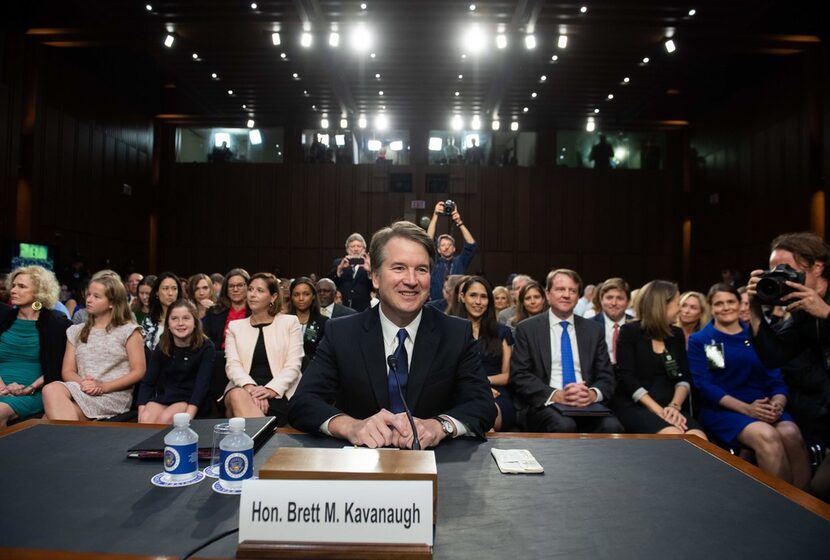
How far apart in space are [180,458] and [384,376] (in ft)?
2.21

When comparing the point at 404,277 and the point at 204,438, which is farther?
the point at 404,277

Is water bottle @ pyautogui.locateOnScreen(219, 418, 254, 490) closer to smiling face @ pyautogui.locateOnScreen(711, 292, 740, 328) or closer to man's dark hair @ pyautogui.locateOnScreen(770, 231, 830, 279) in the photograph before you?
man's dark hair @ pyautogui.locateOnScreen(770, 231, 830, 279)

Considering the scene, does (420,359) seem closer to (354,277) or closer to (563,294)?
(563,294)

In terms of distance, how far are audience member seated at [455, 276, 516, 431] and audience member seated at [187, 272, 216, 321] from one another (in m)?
2.64

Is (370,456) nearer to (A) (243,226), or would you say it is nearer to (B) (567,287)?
(B) (567,287)

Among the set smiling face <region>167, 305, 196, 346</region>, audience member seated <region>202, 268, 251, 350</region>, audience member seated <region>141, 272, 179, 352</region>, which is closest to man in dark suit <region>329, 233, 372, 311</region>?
audience member seated <region>202, 268, 251, 350</region>

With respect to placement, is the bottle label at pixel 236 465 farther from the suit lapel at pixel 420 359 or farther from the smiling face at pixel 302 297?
the smiling face at pixel 302 297

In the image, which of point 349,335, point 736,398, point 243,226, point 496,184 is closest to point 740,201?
point 496,184

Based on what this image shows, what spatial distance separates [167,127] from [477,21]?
854 cm

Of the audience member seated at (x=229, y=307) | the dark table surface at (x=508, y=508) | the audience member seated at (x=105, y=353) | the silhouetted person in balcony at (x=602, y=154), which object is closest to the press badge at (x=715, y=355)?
the dark table surface at (x=508, y=508)

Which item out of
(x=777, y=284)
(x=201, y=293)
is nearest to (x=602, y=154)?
(x=201, y=293)

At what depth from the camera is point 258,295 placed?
11.8ft

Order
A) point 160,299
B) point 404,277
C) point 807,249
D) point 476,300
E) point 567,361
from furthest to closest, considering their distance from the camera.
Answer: point 160,299 < point 476,300 < point 567,361 < point 807,249 < point 404,277

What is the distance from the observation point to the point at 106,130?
1159 centimetres
